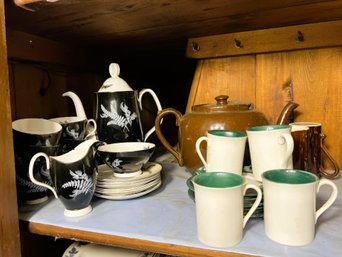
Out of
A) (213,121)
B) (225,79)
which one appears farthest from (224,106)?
(225,79)

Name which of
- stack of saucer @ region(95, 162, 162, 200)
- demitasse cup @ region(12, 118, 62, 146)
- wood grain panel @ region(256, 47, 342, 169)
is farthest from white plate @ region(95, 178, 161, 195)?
wood grain panel @ region(256, 47, 342, 169)

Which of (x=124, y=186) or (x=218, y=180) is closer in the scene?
(x=218, y=180)

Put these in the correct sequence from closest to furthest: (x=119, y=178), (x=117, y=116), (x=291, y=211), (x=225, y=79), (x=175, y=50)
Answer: (x=291, y=211)
(x=119, y=178)
(x=117, y=116)
(x=225, y=79)
(x=175, y=50)

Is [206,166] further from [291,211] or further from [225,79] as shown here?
[225,79]

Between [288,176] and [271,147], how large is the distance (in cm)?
7

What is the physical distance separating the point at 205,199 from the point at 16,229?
0.34 m

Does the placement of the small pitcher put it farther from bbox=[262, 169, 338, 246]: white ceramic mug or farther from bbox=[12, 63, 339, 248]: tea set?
bbox=[262, 169, 338, 246]: white ceramic mug

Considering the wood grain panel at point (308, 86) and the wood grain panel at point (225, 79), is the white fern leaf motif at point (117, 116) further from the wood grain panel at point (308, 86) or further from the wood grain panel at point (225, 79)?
the wood grain panel at point (308, 86)

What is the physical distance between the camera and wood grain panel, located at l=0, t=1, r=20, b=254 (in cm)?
47

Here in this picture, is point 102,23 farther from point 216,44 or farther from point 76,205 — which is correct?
point 76,205

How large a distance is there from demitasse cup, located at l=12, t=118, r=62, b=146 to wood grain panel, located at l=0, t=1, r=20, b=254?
8 centimetres

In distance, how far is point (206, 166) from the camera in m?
0.59

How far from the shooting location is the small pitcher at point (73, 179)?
51cm

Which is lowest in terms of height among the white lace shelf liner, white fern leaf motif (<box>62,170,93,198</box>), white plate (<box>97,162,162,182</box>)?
the white lace shelf liner
